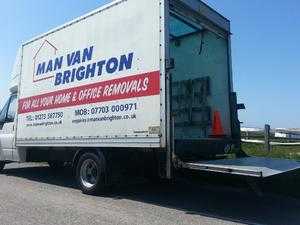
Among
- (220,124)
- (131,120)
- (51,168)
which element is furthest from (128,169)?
(51,168)

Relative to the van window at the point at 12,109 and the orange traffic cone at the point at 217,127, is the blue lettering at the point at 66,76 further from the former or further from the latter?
the orange traffic cone at the point at 217,127

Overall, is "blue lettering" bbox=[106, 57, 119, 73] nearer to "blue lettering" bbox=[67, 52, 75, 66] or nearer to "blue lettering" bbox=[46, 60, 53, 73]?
"blue lettering" bbox=[67, 52, 75, 66]

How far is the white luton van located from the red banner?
0.07 ft

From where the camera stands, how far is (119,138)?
8953 mm

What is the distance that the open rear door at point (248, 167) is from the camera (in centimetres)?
719

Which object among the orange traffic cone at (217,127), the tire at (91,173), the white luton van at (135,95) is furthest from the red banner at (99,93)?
the orange traffic cone at (217,127)

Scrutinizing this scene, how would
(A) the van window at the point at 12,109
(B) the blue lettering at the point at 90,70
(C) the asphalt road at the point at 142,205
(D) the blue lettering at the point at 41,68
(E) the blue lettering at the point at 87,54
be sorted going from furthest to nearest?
(A) the van window at the point at 12,109, (D) the blue lettering at the point at 41,68, (E) the blue lettering at the point at 87,54, (B) the blue lettering at the point at 90,70, (C) the asphalt road at the point at 142,205

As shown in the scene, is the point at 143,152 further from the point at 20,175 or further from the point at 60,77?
the point at 20,175

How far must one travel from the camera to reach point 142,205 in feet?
28.3

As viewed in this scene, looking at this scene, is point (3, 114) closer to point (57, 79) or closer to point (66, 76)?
point (57, 79)

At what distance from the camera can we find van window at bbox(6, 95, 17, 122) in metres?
12.5

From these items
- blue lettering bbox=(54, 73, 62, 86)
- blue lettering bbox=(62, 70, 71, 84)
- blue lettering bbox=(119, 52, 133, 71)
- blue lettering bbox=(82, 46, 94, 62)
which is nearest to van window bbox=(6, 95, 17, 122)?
blue lettering bbox=(54, 73, 62, 86)

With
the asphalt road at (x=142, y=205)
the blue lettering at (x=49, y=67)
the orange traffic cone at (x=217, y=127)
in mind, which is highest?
the blue lettering at (x=49, y=67)

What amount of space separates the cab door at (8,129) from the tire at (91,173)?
10.2 feet
